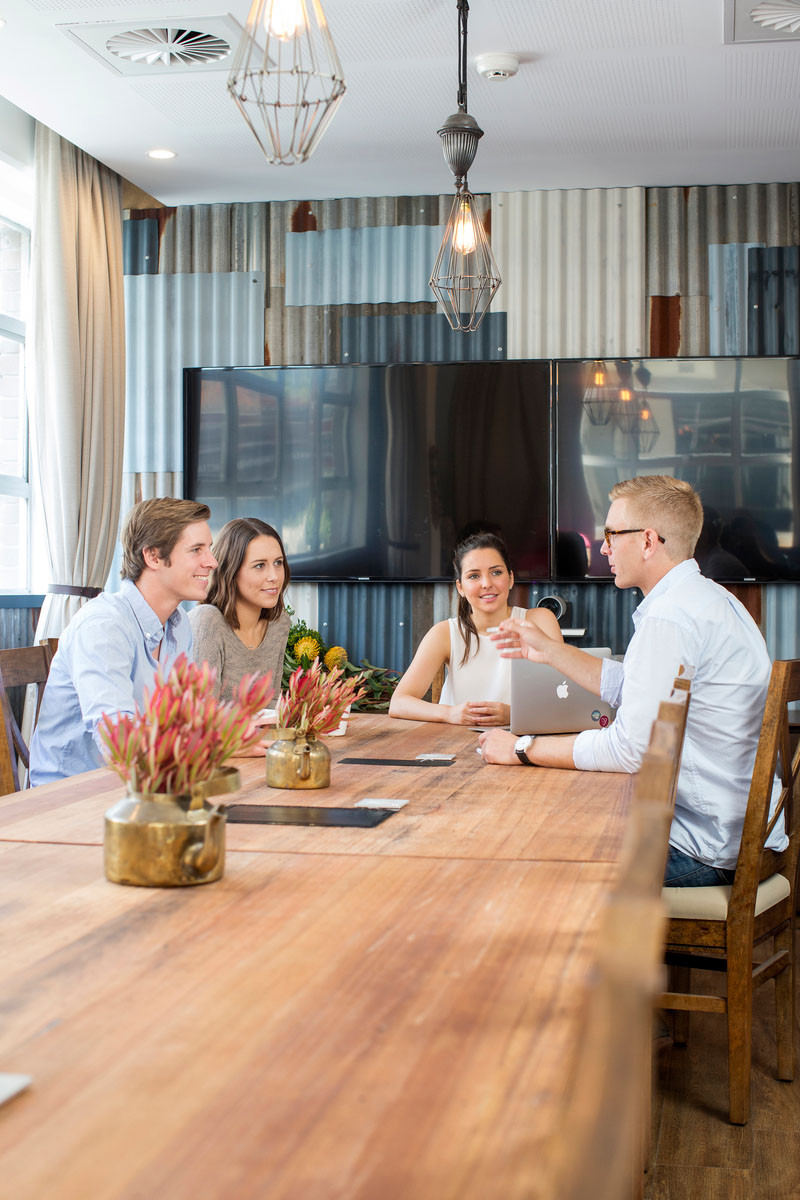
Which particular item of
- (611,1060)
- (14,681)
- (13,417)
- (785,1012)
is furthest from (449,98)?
(611,1060)

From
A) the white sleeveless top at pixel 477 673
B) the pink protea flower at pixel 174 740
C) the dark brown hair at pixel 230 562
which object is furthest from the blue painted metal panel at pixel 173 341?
the pink protea flower at pixel 174 740

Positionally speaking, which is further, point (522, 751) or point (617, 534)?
point (617, 534)

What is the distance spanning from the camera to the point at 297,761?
1.97 metres

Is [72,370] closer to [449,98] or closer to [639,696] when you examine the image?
[449,98]

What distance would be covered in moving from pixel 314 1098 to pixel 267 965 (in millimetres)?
276

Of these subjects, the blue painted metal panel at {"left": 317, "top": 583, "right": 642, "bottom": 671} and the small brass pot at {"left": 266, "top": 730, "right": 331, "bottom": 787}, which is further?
the blue painted metal panel at {"left": 317, "top": 583, "right": 642, "bottom": 671}

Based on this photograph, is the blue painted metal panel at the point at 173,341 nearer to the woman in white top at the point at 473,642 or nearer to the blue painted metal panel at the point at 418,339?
the blue painted metal panel at the point at 418,339

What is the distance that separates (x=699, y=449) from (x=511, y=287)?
3.34ft

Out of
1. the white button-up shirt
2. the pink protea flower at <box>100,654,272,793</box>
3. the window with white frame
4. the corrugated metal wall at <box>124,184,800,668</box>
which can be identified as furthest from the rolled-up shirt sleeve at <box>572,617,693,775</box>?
the window with white frame

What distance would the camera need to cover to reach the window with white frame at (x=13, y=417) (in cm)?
459

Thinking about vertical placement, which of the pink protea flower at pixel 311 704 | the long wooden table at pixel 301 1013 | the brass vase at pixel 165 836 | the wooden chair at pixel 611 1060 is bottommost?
the long wooden table at pixel 301 1013

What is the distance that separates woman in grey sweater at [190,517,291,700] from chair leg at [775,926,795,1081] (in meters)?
1.53

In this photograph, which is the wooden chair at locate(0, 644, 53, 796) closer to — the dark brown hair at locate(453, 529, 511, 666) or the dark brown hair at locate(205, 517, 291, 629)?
the dark brown hair at locate(205, 517, 291, 629)

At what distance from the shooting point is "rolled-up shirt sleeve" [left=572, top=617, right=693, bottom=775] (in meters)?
2.12
